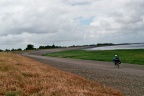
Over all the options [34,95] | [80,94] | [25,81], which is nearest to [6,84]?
[25,81]

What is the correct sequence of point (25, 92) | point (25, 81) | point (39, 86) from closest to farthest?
point (25, 92), point (39, 86), point (25, 81)

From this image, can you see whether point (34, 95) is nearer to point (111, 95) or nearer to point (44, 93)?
point (44, 93)

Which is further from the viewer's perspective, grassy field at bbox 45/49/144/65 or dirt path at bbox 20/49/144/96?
grassy field at bbox 45/49/144/65

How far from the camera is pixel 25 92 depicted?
1327 cm

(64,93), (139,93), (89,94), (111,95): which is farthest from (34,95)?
(139,93)

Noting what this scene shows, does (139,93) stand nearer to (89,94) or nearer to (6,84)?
(89,94)

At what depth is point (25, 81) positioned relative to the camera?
16.1m

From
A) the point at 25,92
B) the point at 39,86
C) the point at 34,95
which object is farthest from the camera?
the point at 39,86

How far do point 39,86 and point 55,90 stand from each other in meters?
1.44

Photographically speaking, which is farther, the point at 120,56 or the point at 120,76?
the point at 120,56

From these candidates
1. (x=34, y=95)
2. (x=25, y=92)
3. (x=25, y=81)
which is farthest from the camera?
(x=25, y=81)

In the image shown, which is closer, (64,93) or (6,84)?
(64,93)

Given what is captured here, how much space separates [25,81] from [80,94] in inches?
181

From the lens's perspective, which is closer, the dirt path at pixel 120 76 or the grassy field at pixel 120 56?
the dirt path at pixel 120 76
